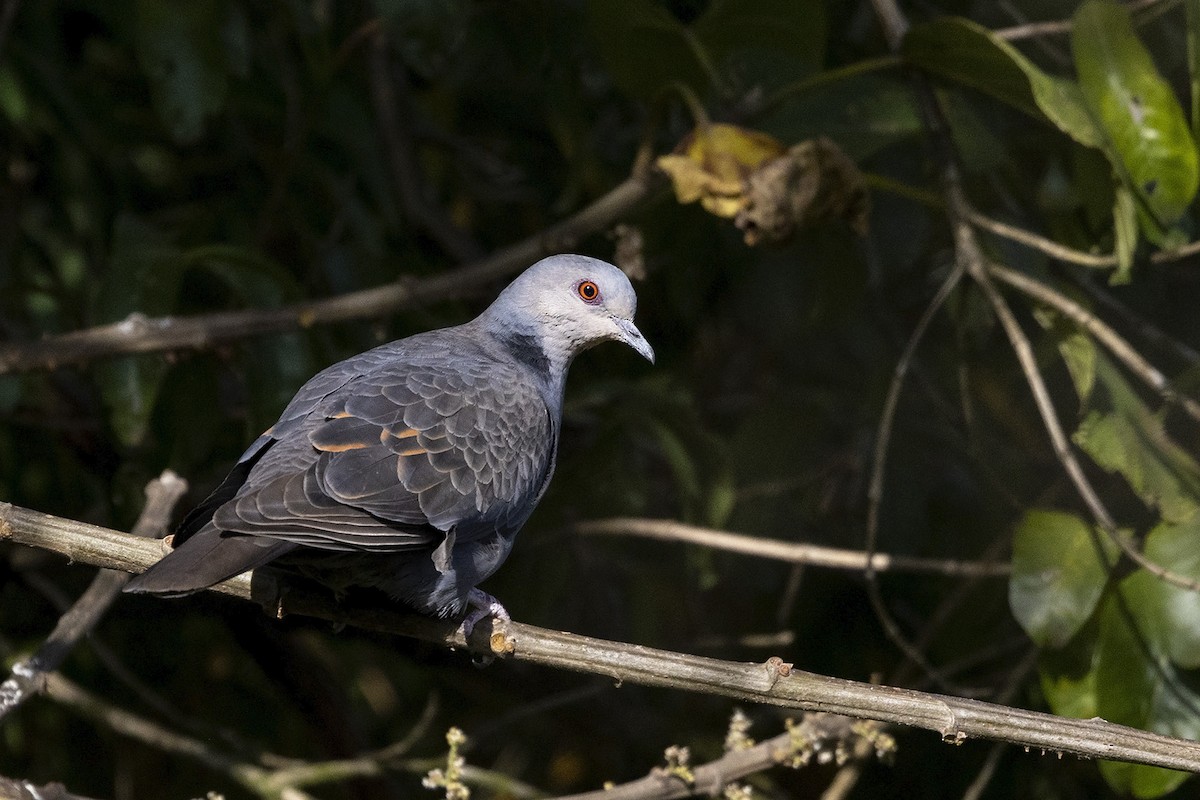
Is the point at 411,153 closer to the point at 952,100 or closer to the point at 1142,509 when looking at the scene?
the point at 952,100

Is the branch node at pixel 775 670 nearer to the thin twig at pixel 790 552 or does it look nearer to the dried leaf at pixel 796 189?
the thin twig at pixel 790 552

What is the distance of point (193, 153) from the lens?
5535 mm

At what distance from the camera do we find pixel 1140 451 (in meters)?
3.60

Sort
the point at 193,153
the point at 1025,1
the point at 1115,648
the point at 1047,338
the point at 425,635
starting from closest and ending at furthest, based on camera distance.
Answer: the point at 425,635, the point at 1115,648, the point at 1047,338, the point at 1025,1, the point at 193,153

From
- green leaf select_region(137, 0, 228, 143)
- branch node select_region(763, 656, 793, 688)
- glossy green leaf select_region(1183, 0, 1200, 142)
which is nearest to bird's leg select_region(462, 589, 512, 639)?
branch node select_region(763, 656, 793, 688)

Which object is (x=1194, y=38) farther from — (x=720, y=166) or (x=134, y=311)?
(x=134, y=311)

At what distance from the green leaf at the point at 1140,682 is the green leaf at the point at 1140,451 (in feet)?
0.78

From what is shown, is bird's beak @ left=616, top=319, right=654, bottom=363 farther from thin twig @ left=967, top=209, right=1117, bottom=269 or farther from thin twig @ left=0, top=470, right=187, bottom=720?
thin twig @ left=0, top=470, right=187, bottom=720

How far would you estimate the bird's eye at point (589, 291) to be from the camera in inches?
154

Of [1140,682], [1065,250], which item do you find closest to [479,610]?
[1140,682]

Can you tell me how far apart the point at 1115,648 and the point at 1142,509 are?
0.58 metres

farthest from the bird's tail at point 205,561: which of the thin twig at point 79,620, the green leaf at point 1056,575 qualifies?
the green leaf at point 1056,575

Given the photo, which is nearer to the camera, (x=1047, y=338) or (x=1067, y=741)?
(x=1067, y=741)

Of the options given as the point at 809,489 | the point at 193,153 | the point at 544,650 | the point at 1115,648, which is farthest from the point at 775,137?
the point at 193,153
